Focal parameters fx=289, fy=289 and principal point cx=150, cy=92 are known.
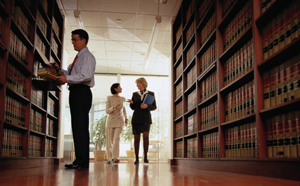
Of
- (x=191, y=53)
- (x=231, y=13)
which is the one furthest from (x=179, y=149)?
(x=231, y=13)

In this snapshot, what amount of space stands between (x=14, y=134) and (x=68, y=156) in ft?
17.1

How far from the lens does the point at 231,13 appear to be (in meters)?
2.57

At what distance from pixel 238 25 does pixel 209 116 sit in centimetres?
108

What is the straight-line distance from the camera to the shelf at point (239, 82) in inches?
83.9

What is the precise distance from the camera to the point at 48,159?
408 centimetres

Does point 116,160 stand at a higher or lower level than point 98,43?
lower

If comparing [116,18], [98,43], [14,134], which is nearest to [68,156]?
[98,43]

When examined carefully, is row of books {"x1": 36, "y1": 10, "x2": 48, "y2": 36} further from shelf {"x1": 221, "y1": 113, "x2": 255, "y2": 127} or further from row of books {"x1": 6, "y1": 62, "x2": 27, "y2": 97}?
shelf {"x1": 221, "y1": 113, "x2": 255, "y2": 127}

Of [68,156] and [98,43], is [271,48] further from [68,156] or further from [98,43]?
[68,156]

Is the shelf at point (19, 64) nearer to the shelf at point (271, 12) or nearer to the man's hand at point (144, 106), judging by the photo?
the man's hand at point (144, 106)

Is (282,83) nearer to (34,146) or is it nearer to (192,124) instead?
(192,124)

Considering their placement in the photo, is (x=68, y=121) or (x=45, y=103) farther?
(x=68, y=121)

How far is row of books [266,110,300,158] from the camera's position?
1.61 meters

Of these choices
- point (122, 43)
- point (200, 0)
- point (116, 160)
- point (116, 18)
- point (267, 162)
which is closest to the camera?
point (267, 162)
